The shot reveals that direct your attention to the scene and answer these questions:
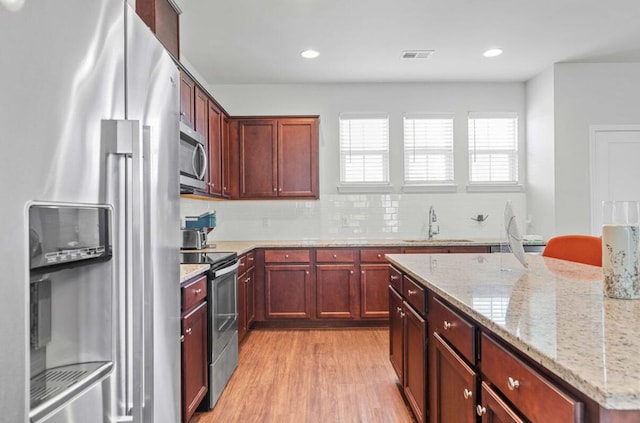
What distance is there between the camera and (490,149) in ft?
16.3

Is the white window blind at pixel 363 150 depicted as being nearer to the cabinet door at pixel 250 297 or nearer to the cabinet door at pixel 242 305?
the cabinet door at pixel 250 297

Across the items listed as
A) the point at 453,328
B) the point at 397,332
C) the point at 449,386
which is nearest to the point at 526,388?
the point at 453,328

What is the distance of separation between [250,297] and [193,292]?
5.92 feet

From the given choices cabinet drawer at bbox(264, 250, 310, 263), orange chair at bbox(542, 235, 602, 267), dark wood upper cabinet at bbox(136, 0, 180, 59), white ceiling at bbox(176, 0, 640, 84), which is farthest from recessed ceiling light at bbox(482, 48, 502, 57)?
dark wood upper cabinet at bbox(136, 0, 180, 59)

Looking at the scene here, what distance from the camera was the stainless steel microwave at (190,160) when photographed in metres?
2.65

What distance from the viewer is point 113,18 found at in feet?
3.34

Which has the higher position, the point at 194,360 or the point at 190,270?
the point at 190,270

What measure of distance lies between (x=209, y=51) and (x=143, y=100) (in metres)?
3.05

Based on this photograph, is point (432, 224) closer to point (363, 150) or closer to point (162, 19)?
point (363, 150)

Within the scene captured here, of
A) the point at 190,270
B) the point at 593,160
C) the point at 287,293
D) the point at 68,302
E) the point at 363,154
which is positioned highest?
the point at 363,154

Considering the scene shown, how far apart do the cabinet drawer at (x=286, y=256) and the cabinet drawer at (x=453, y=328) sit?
97.7 inches

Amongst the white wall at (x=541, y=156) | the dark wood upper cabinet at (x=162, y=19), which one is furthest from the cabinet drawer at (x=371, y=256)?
the dark wood upper cabinet at (x=162, y=19)

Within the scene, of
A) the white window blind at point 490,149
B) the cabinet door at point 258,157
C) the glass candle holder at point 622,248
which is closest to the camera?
the glass candle holder at point 622,248

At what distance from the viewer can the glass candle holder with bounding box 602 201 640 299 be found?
131cm
